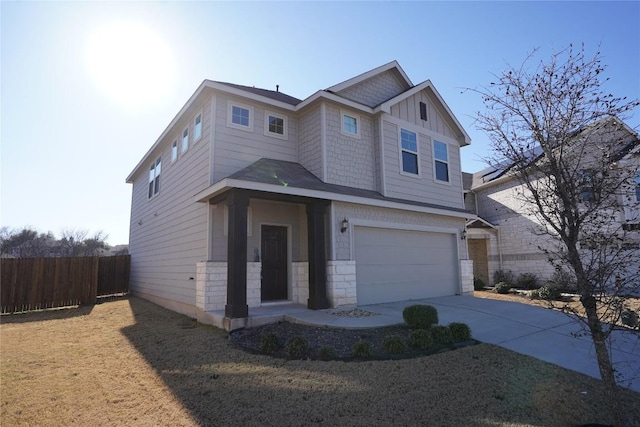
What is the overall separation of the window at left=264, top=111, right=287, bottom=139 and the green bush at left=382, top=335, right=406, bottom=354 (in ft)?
21.5

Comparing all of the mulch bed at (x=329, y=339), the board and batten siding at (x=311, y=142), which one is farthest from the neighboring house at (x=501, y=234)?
the mulch bed at (x=329, y=339)

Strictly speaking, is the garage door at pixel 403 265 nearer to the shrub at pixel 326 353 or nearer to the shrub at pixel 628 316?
the shrub at pixel 326 353

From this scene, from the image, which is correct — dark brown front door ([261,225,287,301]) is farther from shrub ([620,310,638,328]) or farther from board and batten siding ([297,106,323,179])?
shrub ([620,310,638,328])

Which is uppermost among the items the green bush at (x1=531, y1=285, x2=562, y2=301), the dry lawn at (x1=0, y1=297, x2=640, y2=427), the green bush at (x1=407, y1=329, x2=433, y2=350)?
the green bush at (x1=531, y1=285, x2=562, y2=301)

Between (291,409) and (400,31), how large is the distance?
7.87 metres

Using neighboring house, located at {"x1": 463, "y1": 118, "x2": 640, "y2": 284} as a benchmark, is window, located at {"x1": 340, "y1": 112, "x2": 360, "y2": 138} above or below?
above

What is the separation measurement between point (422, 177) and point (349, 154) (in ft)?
10.0

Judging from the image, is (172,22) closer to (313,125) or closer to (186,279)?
(313,125)

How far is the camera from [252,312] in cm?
789

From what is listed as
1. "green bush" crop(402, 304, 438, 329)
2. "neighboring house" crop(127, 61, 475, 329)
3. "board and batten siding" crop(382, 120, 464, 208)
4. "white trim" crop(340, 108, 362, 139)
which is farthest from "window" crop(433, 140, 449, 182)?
"green bush" crop(402, 304, 438, 329)

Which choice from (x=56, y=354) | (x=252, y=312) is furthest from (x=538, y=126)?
(x=56, y=354)

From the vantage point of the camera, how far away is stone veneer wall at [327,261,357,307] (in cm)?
871

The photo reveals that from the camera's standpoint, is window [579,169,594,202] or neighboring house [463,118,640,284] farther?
neighboring house [463,118,640,284]

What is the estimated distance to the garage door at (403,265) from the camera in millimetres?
9758
